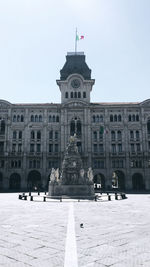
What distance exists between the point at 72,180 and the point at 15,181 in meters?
27.2

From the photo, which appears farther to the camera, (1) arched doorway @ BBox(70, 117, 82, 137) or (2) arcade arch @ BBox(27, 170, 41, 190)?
(1) arched doorway @ BBox(70, 117, 82, 137)

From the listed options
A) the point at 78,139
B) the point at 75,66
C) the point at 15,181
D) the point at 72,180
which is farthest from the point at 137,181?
the point at 75,66

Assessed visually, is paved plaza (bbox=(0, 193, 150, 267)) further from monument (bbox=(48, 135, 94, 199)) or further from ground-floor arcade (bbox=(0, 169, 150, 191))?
ground-floor arcade (bbox=(0, 169, 150, 191))

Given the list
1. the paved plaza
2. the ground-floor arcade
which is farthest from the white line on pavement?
the ground-floor arcade

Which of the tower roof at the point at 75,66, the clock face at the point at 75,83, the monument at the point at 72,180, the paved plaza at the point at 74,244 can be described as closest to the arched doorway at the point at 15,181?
the monument at the point at 72,180

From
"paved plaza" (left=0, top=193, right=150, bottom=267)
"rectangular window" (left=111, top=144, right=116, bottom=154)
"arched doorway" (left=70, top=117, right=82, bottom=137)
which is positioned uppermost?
"arched doorway" (left=70, top=117, right=82, bottom=137)

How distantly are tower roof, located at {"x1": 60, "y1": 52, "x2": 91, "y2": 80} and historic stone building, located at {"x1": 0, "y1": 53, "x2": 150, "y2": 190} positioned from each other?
3.06 metres

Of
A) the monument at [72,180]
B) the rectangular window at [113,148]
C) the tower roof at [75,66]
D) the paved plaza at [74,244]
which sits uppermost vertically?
the tower roof at [75,66]

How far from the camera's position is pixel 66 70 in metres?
65.7

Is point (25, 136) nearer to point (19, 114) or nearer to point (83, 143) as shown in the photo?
point (19, 114)

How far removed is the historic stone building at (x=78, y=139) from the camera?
186ft

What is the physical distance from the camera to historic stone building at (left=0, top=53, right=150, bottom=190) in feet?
186

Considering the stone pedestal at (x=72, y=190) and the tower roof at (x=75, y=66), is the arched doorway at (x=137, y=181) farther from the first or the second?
the tower roof at (x=75, y=66)

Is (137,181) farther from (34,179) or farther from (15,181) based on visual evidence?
(15,181)
